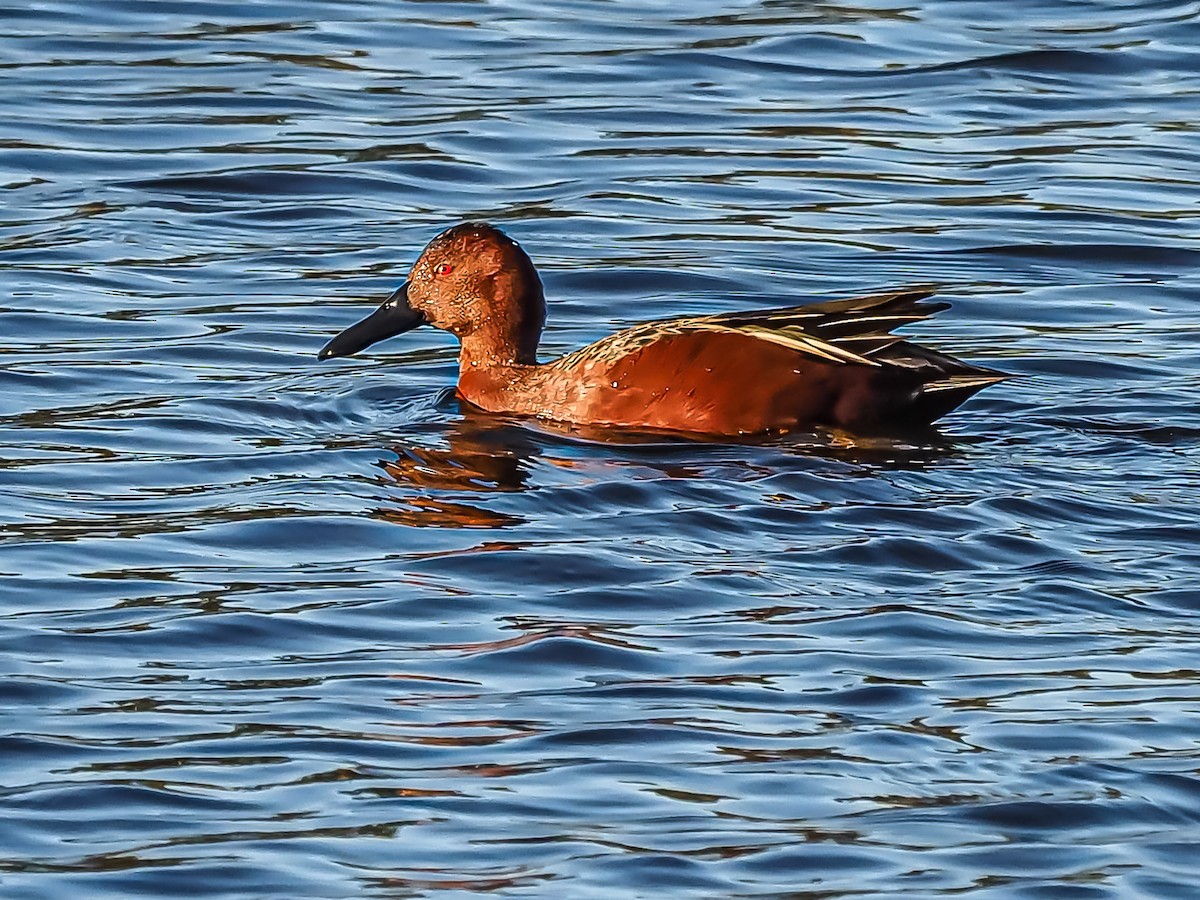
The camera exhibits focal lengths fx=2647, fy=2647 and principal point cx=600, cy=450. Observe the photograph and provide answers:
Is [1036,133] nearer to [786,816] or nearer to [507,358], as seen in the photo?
[507,358]

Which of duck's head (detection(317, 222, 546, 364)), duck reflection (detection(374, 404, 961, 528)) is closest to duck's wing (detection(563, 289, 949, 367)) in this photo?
duck reflection (detection(374, 404, 961, 528))

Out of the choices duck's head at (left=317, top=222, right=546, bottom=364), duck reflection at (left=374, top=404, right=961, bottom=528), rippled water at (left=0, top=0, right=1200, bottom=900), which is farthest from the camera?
duck's head at (left=317, top=222, right=546, bottom=364)

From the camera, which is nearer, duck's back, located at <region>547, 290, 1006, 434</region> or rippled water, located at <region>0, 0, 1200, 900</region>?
rippled water, located at <region>0, 0, 1200, 900</region>

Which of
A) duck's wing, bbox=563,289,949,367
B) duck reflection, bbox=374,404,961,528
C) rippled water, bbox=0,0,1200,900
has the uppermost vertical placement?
duck's wing, bbox=563,289,949,367

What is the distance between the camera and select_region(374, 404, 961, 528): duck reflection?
8633 millimetres

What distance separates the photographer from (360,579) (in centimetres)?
748

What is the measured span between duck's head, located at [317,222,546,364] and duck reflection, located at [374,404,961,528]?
2.50 ft

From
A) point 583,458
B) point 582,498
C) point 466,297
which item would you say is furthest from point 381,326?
point 582,498

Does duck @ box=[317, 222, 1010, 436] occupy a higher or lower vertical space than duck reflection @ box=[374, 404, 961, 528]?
higher

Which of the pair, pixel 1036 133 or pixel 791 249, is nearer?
pixel 791 249

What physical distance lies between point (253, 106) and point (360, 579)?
8030 millimetres

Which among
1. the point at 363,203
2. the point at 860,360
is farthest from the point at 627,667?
the point at 363,203

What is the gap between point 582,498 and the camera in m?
8.45

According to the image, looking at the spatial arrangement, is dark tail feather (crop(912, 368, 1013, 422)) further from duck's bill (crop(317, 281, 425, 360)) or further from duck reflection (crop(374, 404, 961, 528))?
duck's bill (crop(317, 281, 425, 360))
